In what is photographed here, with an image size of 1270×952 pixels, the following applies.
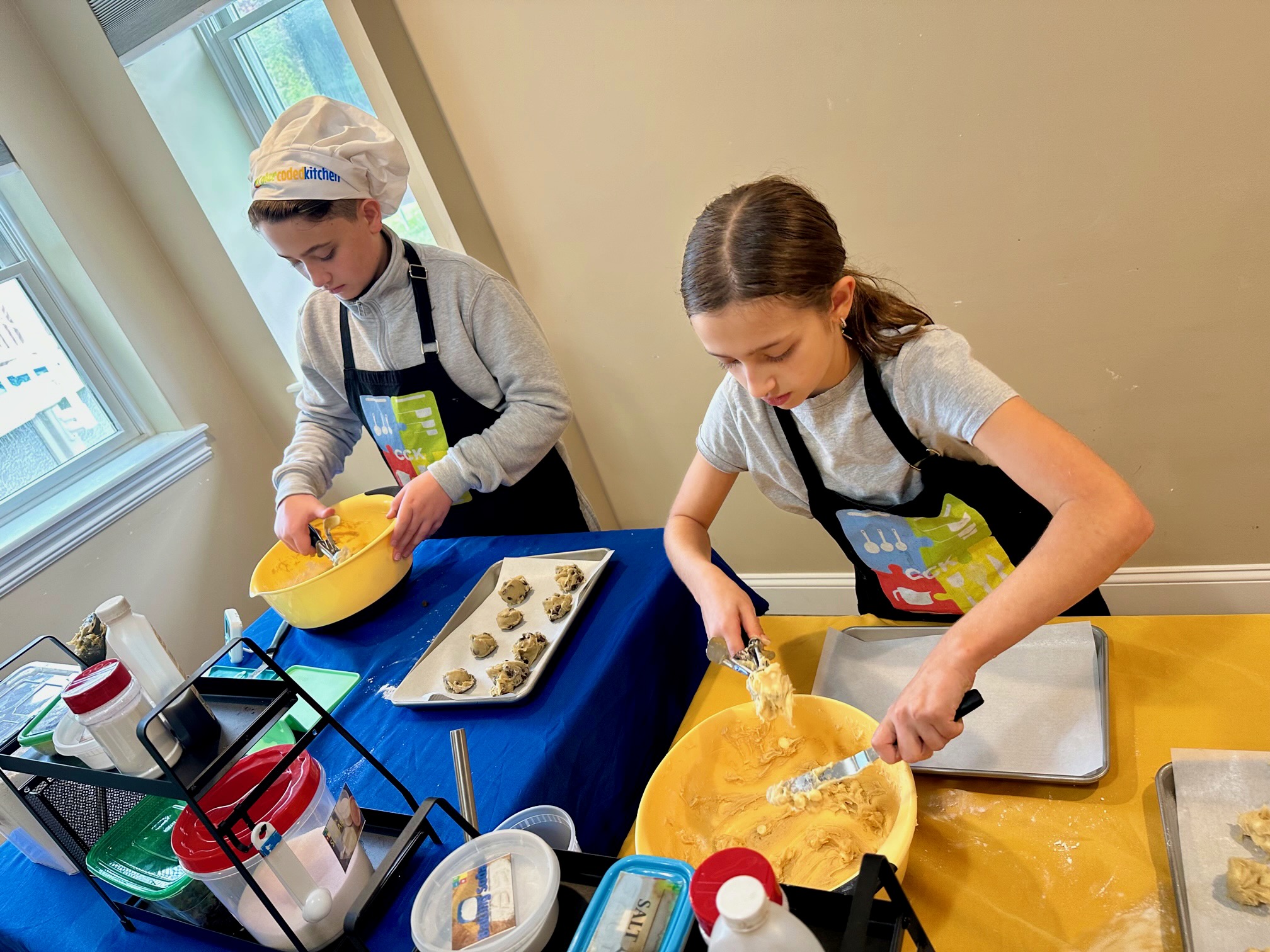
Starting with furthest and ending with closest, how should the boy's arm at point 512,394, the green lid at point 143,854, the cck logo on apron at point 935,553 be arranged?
1. the boy's arm at point 512,394
2. the cck logo on apron at point 935,553
3. the green lid at point 143,854

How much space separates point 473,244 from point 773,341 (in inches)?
65.9

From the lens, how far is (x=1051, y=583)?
0.97m

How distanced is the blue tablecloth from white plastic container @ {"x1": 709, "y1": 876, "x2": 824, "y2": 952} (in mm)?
589

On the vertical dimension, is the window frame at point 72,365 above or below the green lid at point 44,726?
above

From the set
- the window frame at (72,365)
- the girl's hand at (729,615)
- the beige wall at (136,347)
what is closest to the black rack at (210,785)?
the girl's hand at (729,615)

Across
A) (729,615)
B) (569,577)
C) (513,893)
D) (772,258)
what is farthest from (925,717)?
(569,577)

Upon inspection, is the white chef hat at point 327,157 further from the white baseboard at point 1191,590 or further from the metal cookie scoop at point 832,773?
the white baseboard at point 1191,590

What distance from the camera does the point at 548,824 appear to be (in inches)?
37.6

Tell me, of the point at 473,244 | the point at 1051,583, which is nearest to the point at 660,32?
the point at 473,244

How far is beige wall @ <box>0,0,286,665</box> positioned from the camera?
8.64 feet

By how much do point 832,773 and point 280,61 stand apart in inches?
121

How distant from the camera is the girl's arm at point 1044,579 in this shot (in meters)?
0.92

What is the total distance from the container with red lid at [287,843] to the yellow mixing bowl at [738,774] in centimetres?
37

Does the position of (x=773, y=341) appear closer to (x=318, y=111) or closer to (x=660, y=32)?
(x=318, y=111)
